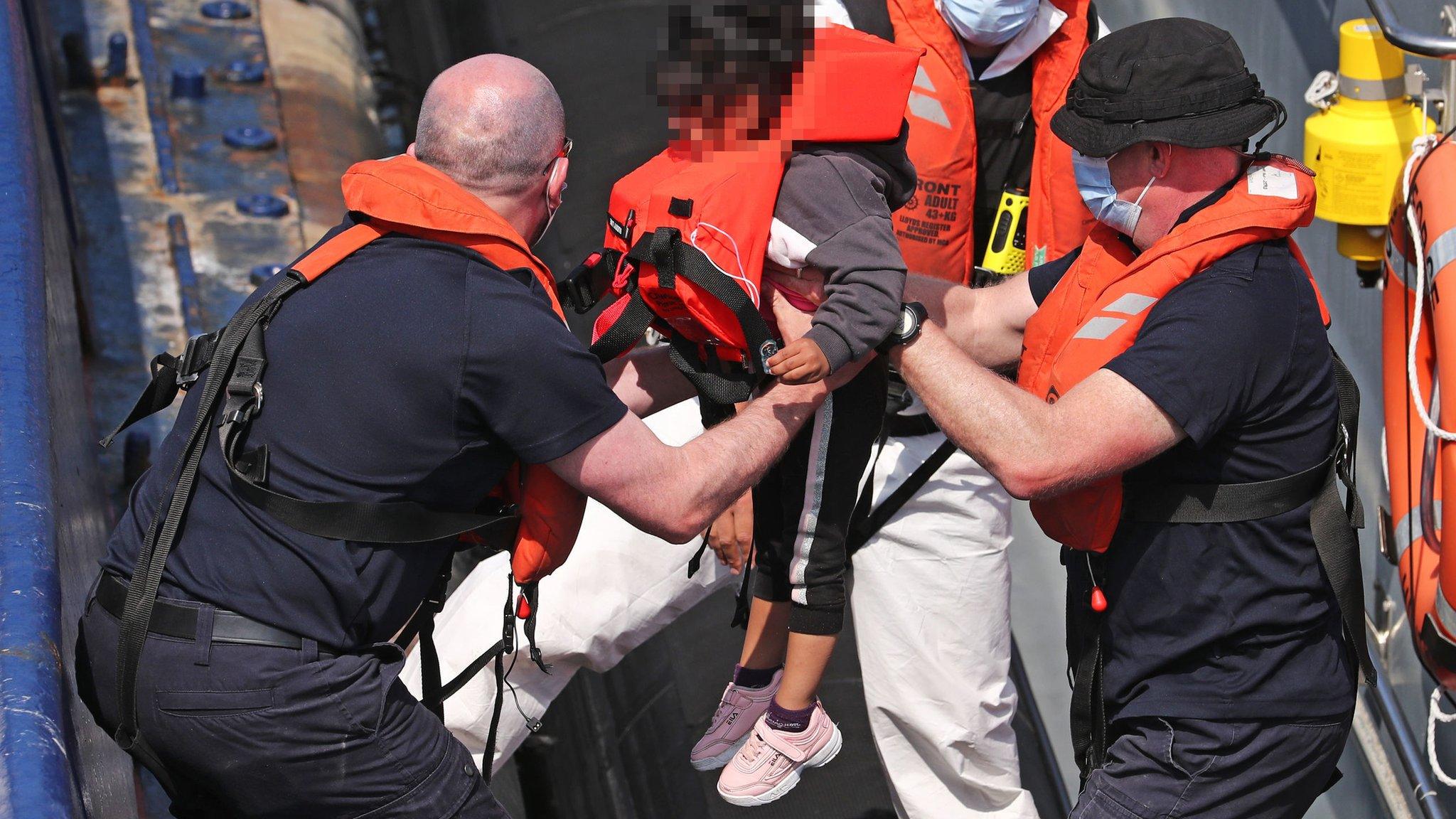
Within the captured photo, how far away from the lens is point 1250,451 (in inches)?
89.3

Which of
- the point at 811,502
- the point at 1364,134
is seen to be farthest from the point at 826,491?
the point at 1364,134

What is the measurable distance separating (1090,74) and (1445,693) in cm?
157

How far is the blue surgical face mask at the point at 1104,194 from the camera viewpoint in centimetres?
233

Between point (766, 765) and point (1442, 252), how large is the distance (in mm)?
1562

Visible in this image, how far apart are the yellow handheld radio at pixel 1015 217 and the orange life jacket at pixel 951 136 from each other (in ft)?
0.19

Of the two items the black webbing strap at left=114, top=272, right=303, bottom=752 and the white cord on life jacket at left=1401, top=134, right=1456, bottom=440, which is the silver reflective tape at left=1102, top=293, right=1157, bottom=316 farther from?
the black webbing strap at left=114, top=272, right=303, bottom=752

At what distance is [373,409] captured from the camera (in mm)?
2113

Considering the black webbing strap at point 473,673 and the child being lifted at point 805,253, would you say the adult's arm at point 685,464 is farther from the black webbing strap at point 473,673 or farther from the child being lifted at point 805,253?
the black webbing strap at point 473,673

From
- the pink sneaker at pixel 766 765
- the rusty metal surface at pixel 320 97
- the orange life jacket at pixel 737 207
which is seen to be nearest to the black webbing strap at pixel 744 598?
the pink sneaker at pixel 766 765

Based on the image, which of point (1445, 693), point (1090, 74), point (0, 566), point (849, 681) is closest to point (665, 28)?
point (1090, 74)

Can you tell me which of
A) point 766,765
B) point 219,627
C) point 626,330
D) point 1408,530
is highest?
point 626,330

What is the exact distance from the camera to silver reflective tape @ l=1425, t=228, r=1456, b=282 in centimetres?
260

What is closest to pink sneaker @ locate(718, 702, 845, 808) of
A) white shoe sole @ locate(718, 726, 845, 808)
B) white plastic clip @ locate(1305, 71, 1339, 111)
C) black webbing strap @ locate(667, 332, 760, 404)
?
white shoe sole @ locate(718, 726, 845, 808)

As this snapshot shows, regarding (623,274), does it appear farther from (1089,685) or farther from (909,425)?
(1089,685)
